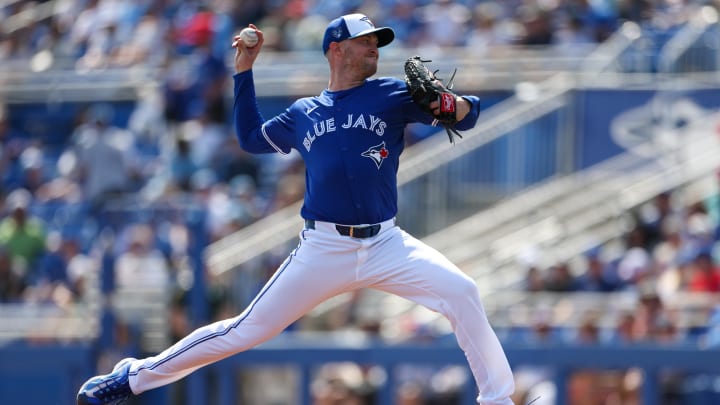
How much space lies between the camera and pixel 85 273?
1428 centimetres

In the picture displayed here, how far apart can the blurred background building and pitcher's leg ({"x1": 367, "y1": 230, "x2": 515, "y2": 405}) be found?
14.2 feet

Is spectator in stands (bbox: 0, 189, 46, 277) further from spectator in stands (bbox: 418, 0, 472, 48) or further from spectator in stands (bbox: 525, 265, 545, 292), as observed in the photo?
spectator in stands (bbox: 525, 265, 545, 292)

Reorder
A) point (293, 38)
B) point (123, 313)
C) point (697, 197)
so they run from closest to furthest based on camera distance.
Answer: point (123, 313) → point (697, 197) → point (293, 38)

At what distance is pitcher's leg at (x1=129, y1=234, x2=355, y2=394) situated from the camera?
6934 mm

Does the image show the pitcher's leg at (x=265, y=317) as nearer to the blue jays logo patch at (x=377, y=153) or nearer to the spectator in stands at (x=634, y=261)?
the blue jays logo patch at (x=377, y=153)

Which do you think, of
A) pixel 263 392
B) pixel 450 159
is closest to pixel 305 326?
pixel 263 392

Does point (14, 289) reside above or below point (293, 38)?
below

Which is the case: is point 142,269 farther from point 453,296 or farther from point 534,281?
point 453,296

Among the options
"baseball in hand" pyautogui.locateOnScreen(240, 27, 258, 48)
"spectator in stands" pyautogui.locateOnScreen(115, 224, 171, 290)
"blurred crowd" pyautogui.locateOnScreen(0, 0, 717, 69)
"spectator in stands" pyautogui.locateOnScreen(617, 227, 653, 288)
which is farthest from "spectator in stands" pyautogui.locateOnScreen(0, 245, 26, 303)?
"baseball in hand" pyautogui.locateOnScreen(240, 27, 258, 48)

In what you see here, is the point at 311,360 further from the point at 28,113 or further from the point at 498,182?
the point at 28,113

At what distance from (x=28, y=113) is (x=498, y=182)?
6726 millimetres

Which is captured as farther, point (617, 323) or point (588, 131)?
point (588, 131)

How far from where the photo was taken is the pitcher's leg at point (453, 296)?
6.89 meters

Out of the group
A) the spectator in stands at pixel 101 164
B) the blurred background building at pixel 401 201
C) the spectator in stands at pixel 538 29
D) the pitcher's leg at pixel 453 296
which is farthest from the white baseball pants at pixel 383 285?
the spectator in stands at pixel 538 29
